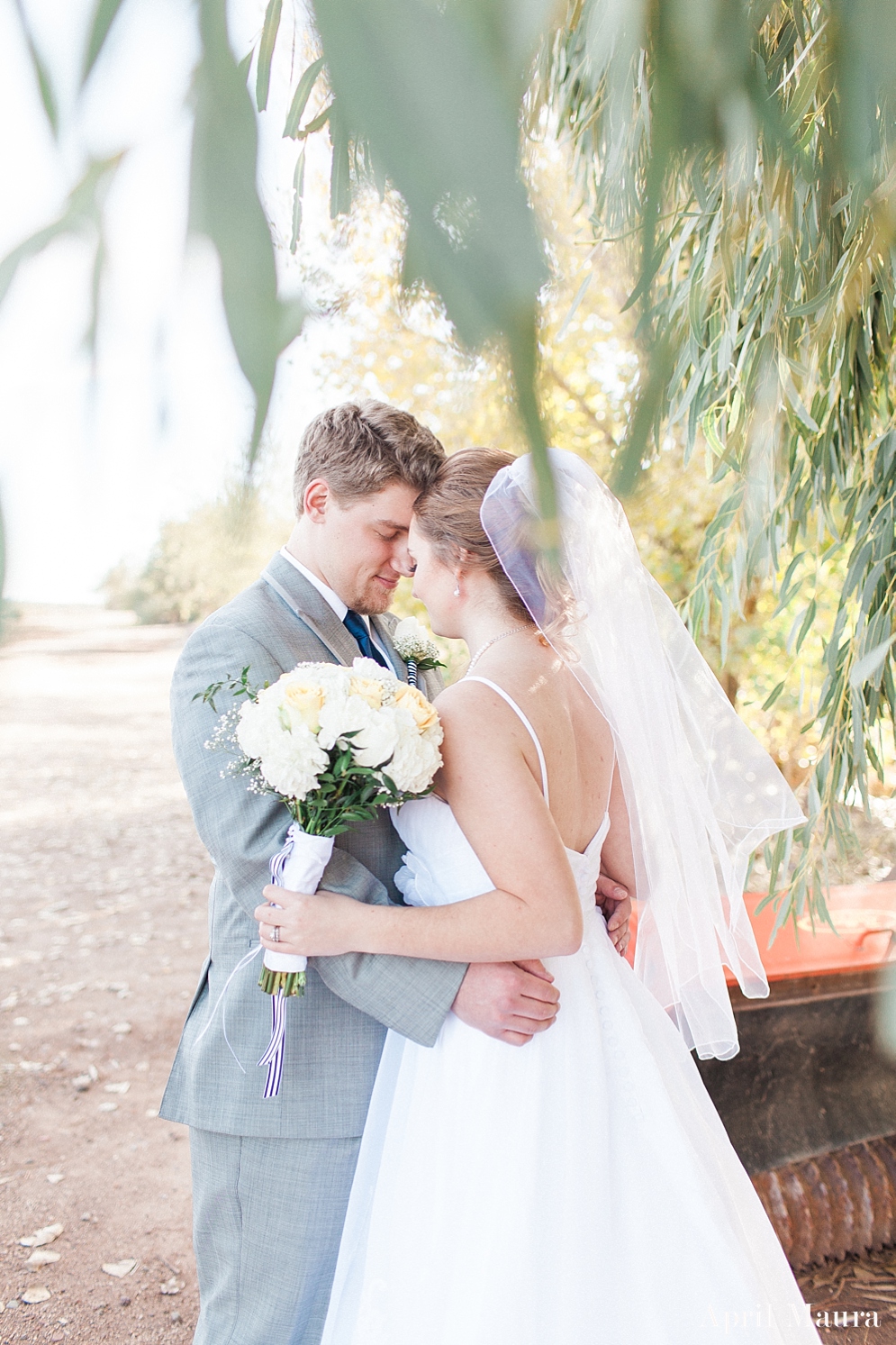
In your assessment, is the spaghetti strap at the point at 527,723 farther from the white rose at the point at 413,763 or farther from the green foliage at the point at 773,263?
the green foliage at the point at 773,263

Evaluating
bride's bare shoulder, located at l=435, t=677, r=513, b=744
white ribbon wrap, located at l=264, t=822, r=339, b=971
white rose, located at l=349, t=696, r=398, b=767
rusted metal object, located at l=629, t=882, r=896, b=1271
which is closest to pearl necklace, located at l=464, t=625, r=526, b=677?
bride's bare shoulder, located at l=435, t=677, r=513, b=744

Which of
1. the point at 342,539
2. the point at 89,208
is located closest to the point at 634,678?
the point at 342,539

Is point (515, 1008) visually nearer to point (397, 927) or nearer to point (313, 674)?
point (397, 927)

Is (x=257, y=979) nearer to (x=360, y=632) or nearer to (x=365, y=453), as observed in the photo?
(x=360, y=632)

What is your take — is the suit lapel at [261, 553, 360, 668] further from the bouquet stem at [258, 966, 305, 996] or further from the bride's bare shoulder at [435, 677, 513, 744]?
the bouquet stem at [258, 966, 305, 996]

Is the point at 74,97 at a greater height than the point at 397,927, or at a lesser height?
greater

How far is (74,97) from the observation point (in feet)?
1.23

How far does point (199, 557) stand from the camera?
40 cm

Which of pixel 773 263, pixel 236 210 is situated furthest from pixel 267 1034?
pixel 236 210

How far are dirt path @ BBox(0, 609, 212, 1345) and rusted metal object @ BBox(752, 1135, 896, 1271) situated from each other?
75.8 inches

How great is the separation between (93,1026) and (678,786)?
4.37 metres

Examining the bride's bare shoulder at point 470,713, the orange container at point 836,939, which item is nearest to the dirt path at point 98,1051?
the bride's bare shoulder at point 470,713

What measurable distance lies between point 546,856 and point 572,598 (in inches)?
17.3

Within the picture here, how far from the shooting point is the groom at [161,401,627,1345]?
165 cm
